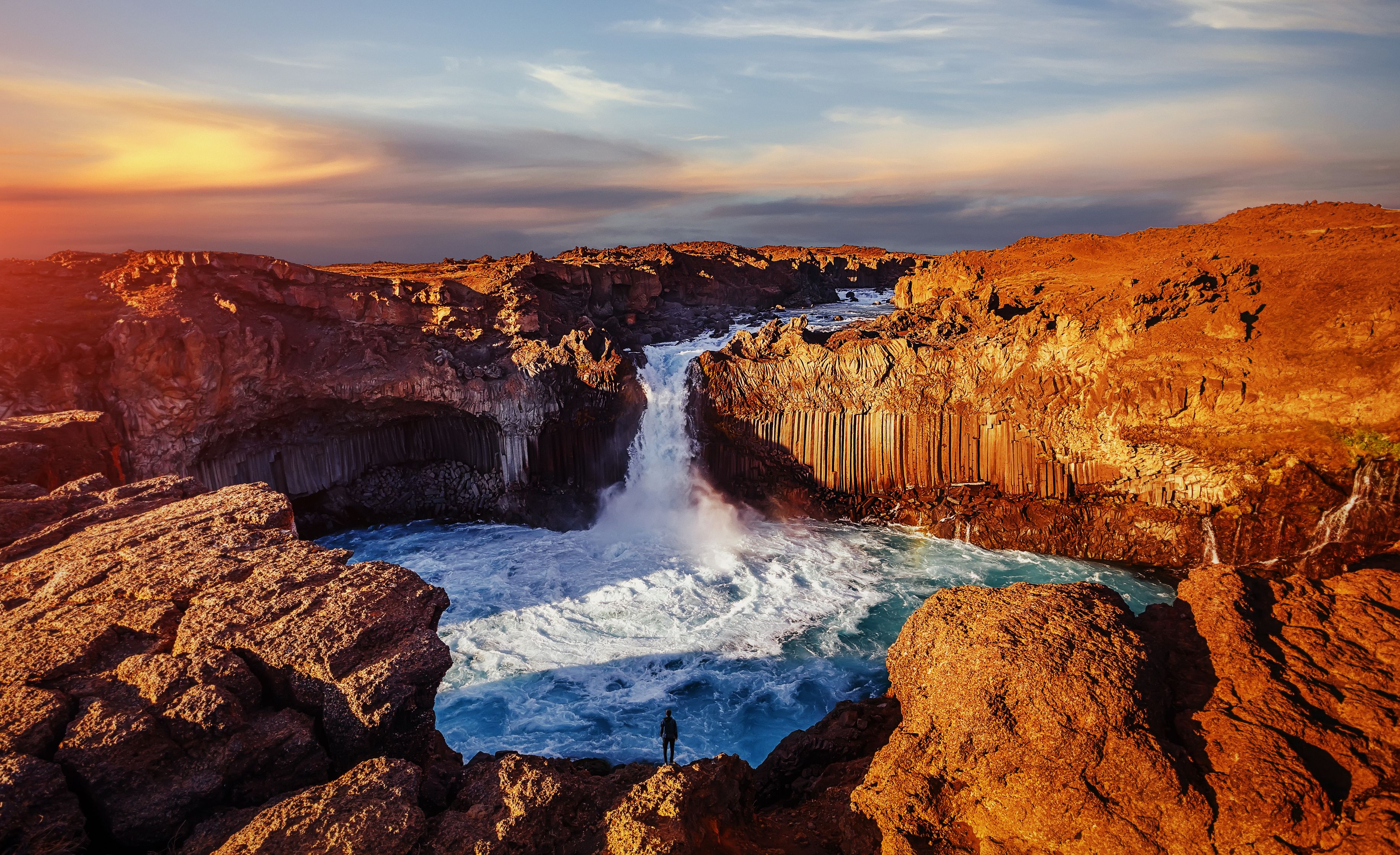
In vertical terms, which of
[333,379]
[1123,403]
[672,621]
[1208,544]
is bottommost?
[672,621]

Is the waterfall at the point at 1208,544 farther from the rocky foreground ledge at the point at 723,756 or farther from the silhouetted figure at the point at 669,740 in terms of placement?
the silhouetted figure at the point at 669,740

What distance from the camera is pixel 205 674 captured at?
5.45m

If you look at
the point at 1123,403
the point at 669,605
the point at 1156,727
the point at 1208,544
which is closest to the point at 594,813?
the point at 1156,727

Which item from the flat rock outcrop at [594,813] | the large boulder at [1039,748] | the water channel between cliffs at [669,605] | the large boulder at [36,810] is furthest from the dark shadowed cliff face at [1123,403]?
the large boulder at [36,810]

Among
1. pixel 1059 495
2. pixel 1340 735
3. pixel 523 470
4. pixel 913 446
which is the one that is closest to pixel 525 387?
pixel 523 470

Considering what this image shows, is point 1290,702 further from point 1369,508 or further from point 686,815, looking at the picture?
point 1369,508

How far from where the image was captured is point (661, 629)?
13.9 m

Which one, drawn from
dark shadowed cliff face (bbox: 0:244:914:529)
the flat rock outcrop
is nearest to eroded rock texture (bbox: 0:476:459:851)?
the flat rock outcrop

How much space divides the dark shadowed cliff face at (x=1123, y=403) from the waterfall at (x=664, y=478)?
0.77 meters

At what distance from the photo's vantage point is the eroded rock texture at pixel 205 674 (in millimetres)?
4809

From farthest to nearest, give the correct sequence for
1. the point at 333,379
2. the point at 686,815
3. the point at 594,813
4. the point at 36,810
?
the point at 333,379 < the point at 594,813 < the point at 686,815 < the point at 36,810

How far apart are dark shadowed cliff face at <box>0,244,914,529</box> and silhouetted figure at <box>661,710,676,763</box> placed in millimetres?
10395

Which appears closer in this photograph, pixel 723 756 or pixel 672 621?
pixel 723 756

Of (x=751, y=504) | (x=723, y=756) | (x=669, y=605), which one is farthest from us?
(x=751, y=504)
